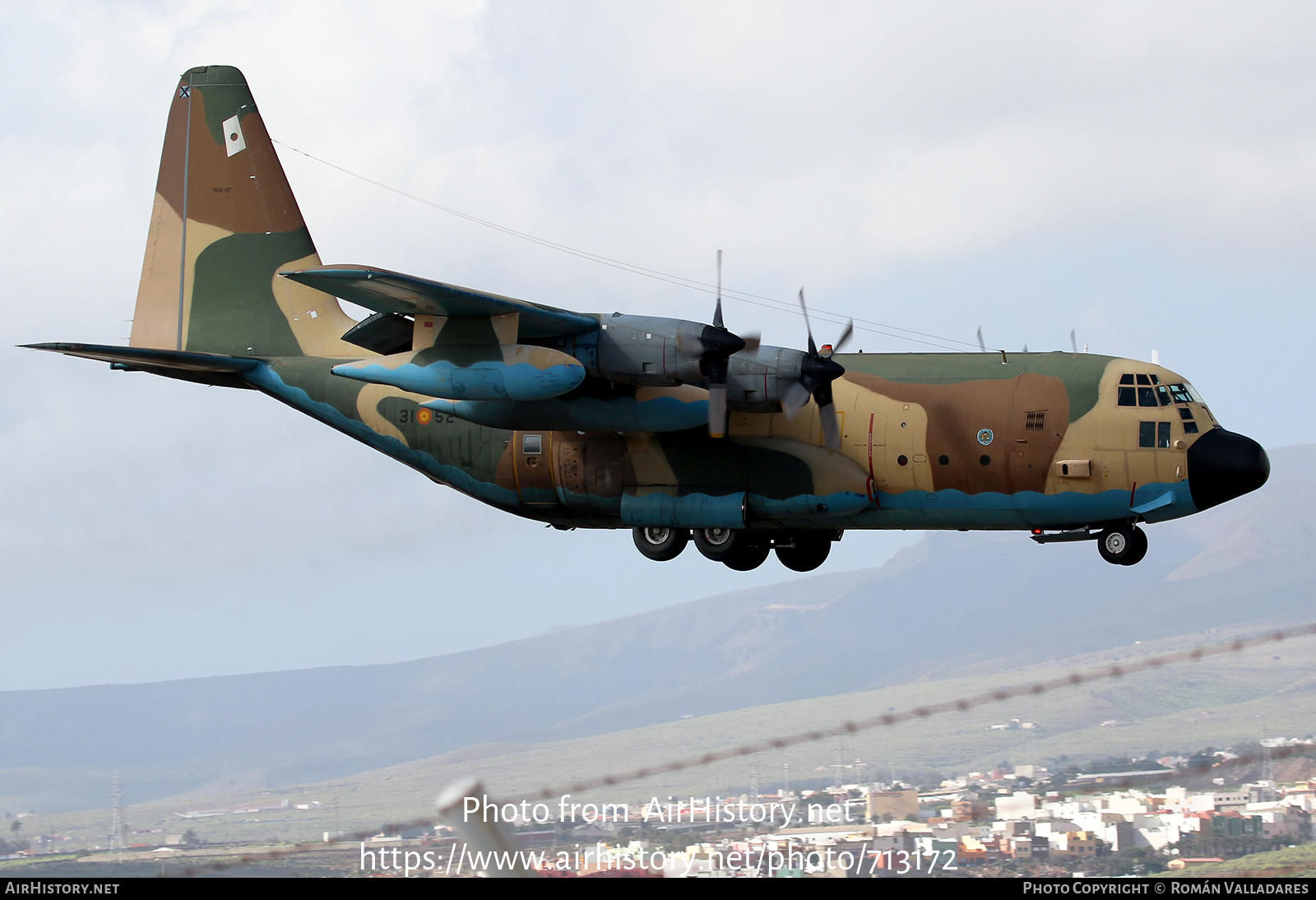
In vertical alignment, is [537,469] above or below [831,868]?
above

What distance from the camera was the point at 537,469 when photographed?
90.9ft

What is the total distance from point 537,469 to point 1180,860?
511 inches

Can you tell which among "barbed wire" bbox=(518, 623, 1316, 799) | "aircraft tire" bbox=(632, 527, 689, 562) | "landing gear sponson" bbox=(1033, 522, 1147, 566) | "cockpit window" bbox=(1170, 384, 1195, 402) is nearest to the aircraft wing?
"aircraft tire" bbox=(632, 527, 689, 562)

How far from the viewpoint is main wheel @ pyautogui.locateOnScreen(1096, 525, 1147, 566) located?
2486cm

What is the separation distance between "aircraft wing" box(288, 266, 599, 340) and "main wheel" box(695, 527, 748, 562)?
187 inches

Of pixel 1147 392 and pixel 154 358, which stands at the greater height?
pixel 154 358

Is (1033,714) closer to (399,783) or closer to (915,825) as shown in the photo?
(399,783)

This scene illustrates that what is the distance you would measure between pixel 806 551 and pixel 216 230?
15.4 metres

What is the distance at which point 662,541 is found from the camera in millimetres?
27531

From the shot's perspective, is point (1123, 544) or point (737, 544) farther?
point (737, 544)

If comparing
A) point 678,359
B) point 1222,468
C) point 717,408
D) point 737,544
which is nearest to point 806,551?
point 737,544

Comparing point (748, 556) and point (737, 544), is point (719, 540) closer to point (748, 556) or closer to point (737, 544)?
point (737, 544)

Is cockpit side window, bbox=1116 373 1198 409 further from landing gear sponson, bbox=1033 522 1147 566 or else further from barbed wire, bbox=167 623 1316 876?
barbed wire, bbox=167 623 1316 876
